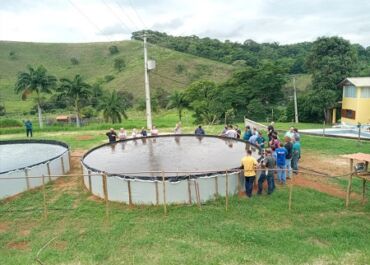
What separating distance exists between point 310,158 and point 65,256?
40.7 ft

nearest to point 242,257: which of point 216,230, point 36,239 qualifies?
point 216,230

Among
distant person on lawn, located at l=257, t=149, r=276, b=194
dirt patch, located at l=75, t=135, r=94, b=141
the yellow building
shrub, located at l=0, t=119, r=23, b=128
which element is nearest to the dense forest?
the yellow building

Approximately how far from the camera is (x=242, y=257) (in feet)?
25.9

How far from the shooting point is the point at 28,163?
16703 millimetres

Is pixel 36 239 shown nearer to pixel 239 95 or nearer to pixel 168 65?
pixel 239 95

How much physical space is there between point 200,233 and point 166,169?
433cm

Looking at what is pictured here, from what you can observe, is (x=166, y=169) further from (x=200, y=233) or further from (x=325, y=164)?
(x=325, y=164)

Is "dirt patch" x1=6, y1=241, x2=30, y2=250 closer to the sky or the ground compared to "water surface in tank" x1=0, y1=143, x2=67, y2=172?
closer to the ground

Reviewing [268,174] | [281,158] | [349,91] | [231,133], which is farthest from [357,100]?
[268,174]

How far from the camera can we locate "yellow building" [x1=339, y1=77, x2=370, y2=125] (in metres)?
34.1

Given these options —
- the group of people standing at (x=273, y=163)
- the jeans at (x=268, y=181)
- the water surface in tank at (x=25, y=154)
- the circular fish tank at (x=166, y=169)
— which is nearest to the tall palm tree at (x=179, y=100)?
the water surface in tank at (x=25, y=154)

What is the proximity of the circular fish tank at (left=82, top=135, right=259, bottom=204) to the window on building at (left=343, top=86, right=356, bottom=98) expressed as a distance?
22282 millimetres

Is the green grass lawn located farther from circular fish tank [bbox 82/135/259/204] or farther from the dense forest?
the dense forest

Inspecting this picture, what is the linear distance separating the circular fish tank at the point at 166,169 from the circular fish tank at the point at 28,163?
1351 mm
